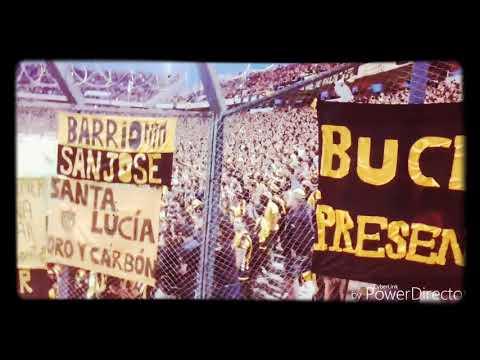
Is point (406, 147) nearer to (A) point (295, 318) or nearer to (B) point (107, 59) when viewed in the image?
(A) point (295, 318)

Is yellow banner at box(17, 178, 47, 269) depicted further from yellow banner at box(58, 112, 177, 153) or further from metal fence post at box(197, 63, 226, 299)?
metal fence post at box(197, 63, 226, 299)

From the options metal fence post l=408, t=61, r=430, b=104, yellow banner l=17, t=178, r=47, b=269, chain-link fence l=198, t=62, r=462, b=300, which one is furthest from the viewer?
yellow banner l=17, t=178, r=47, b=269

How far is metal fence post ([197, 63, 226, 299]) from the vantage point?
246cm

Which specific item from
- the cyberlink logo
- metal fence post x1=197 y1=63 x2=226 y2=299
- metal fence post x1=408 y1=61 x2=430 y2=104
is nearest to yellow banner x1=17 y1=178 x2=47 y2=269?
metal fence post x1=197 y1=63 x2=226 y2=299

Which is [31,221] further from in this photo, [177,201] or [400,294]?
[400,294]

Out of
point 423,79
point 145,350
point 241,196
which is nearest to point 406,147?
point 423,79

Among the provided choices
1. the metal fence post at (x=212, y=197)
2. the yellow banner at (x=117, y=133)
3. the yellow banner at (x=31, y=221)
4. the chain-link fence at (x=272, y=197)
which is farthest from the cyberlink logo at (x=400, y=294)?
the yellow banner at (x=31, y=221)

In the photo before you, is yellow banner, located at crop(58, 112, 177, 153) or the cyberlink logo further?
yellow banner, located at crop(58, 112, 177, 153)

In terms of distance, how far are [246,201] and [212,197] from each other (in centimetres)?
16

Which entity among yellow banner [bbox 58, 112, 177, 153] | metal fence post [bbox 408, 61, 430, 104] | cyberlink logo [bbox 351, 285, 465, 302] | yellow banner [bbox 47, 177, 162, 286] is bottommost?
cyberlink logo [bbox 351, 285, 465, 302]

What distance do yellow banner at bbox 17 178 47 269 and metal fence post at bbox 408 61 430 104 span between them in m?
Result: 1.70

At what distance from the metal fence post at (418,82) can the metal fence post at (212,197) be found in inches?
32.4

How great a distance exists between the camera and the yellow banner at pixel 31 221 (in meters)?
2.51
